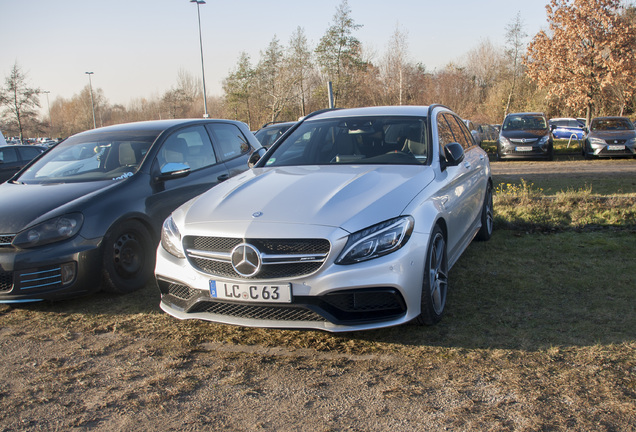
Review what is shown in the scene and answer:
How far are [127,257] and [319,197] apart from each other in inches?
88.6

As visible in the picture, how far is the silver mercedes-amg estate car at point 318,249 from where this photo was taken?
130 inches

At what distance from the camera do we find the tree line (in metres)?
27.5

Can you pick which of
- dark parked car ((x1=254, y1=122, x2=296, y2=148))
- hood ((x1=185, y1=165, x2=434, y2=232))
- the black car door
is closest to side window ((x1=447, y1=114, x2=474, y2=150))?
hood ((x1=185, y1=165, x2=434, y2=232))

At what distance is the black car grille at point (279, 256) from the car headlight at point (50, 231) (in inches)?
67.8

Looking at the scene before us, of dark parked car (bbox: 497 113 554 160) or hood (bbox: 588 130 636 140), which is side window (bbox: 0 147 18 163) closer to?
dark parked car (bbox: 497 113 554 160)

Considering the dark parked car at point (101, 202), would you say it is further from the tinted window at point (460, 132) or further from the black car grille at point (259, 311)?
the tinted window at point (460, 132)

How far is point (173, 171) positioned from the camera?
18.1 ft

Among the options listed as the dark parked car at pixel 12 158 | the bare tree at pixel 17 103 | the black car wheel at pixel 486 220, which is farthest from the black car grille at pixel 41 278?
the bare tree at pixel 17 103

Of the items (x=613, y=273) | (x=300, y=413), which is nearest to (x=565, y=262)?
(x=613, y=273)

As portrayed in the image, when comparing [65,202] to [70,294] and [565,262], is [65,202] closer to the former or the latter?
[70,294]

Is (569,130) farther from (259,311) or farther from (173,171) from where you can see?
(259,311)

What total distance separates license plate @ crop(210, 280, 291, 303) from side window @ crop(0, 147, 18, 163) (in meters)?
14.3

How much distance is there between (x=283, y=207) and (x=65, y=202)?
2273 mm

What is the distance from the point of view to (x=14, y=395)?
312 centimetres
